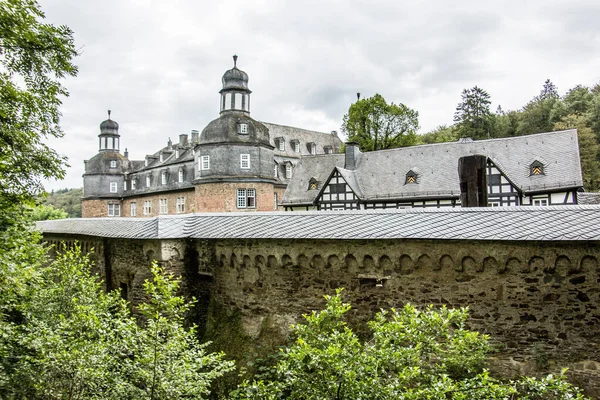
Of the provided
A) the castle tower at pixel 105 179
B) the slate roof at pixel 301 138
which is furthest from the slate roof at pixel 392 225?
the castle tower at pixel 105 179

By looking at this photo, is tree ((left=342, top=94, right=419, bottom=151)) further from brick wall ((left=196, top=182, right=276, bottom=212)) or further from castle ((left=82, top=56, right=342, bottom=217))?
brick wall ((left=196, top=182, right=276, bottom=212))

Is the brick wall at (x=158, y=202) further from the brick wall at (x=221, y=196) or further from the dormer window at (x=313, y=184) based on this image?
the dormer window at (x=313, y=184)

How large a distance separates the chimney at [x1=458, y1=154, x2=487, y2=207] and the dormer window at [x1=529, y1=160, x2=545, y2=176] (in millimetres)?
14698

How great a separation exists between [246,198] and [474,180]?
A: 21.3 m

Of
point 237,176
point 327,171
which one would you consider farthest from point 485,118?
point 237,176

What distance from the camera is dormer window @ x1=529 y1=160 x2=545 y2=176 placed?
22.6m

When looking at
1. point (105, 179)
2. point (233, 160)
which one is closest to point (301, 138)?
point (233, 160)

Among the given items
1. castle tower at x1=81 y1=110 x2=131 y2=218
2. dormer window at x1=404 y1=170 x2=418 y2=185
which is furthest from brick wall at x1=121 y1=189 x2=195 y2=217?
dormer window at x1=404 y1=170 x2=418 y2=185

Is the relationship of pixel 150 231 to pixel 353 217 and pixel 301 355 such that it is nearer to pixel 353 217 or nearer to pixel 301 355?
pixel 353 217

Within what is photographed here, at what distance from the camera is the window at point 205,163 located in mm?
29884

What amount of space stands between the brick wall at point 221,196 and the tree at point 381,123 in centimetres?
1313

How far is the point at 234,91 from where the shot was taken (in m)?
30.8

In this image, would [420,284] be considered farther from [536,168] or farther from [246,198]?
[246,198]

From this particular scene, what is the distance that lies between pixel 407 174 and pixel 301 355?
21.7m
